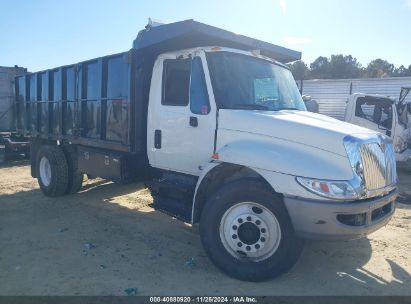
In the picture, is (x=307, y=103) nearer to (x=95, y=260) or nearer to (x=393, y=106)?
(x=95, y=260)

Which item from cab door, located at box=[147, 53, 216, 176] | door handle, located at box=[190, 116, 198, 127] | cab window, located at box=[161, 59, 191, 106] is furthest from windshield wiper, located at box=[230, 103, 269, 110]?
cab window, located at box=[161, 59, 191, 106]

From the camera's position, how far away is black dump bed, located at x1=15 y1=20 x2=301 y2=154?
17.9 feet

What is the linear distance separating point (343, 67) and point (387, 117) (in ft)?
149

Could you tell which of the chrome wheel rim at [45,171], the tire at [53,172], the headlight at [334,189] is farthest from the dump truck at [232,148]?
the chrome wheel rim at [45,171]

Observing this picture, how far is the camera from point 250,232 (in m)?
4.41

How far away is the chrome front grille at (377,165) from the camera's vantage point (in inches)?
167

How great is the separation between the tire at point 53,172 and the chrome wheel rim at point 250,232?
4.77 m

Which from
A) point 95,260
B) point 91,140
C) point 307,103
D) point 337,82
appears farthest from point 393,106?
point 95,260

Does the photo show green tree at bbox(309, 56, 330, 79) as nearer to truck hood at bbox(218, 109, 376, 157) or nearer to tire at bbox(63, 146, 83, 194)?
tire at bbox(63, 146, 83, 194)

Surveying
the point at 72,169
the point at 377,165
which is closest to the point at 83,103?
the point at 72,169

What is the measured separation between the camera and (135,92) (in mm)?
5930

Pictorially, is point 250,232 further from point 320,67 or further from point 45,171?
point 320,67

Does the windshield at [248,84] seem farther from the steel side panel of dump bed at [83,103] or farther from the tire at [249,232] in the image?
the steel side panel of dump bed at [83,103]

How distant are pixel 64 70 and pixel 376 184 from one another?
631 centimetres
